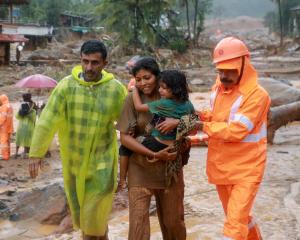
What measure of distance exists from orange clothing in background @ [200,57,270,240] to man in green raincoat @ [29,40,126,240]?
761 millimetres

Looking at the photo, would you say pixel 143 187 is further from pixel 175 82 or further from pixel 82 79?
pixel 82 79

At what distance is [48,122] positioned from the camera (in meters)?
3.90

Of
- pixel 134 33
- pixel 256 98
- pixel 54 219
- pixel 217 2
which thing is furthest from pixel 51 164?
pixel 217 2

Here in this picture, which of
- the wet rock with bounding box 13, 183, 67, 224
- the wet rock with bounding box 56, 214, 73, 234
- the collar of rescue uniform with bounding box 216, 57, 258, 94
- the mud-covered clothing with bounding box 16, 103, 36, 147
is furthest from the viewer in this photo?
the mud-covered clothing with bounding box 16, 103, 36, 147

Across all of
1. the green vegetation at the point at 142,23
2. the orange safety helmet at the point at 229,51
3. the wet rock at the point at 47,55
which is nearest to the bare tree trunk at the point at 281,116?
the orange safety helmet at the point at 229,51

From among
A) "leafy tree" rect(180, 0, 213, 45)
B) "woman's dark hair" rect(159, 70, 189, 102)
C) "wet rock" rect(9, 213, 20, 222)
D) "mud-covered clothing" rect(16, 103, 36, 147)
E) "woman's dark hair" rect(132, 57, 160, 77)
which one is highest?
"leafy tree" rect(180, 0, 213, 45)

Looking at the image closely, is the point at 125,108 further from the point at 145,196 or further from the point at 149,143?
the point at 145,196

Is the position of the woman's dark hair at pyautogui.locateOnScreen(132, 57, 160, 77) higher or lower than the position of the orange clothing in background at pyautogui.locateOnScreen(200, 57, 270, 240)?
higher

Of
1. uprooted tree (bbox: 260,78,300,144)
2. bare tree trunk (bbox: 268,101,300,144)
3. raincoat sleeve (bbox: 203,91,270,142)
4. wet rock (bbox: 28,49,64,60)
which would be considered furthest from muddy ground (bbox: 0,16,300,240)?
wet rock (bbox: 28,49,64,60)

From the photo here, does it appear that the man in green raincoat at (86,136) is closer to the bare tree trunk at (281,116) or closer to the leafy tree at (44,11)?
the bare tree trunk at (281,116)

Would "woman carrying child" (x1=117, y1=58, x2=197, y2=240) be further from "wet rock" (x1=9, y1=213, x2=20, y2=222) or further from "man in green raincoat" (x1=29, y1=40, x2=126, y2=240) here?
"wet rock" (x1=9, y1=213, x2=20, y2=222)

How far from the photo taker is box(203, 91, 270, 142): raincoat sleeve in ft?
11.3

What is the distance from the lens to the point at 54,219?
564cm

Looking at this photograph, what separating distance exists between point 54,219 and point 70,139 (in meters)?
1.88
